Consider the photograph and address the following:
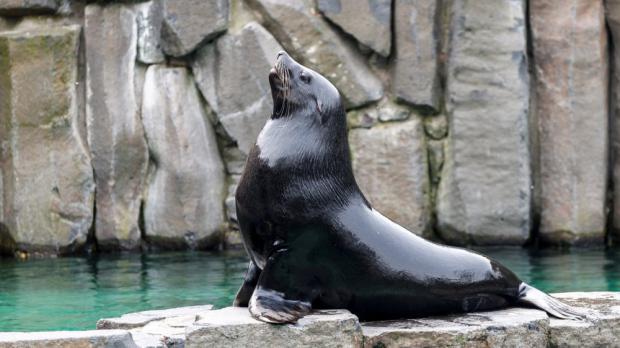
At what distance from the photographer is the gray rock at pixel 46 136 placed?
8.94 m

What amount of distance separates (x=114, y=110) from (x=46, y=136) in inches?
23.0

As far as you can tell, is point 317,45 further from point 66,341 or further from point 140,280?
point 66,341

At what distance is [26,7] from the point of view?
9.02 meters

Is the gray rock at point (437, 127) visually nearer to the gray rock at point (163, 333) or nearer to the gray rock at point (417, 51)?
the gray rock at point (417, 51)

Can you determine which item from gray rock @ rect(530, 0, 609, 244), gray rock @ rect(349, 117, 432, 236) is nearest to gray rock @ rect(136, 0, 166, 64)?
gray rock @ rect(349, 117, 432, 236)

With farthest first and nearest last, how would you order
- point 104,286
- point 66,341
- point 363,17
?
1. point 363,17
2. point 104,286
3. point 66,341

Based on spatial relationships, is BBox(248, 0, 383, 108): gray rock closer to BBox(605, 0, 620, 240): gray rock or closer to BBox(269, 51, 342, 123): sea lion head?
BBox(605, 0, 620, 240): gray rock

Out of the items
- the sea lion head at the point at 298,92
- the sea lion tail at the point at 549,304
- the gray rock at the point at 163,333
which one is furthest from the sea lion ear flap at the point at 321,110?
the sea lion tail at the point at 549,304

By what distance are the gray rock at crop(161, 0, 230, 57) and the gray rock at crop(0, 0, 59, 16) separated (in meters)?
0.95

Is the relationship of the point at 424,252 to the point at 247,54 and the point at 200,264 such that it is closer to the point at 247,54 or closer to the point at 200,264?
the point at 200,264

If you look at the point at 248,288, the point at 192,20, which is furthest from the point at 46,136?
the point at 248,288

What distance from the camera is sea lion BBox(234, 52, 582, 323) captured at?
13.6 ft

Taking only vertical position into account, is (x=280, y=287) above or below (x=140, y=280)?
above

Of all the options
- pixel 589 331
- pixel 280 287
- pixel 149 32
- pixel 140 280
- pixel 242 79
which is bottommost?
pixel 140 280
